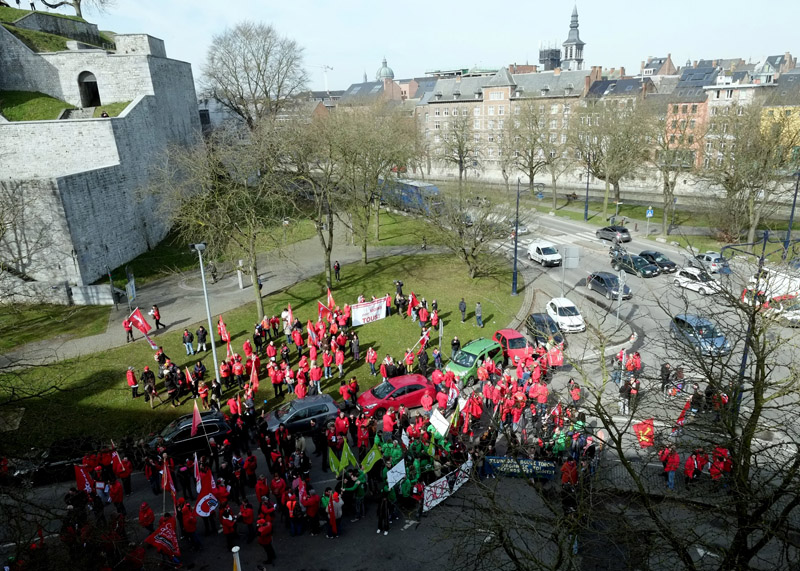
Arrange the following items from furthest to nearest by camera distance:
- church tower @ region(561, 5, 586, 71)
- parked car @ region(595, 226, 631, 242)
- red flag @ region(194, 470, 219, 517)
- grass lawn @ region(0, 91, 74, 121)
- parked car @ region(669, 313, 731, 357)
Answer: church tower @ region(561, 5, 586, 71), parked car @ region(595, 226, 631, 242), grass lawn @ region(0, 91, 74, 121), red flag @ region(194, 470, 219, 517), parked car @ region(669, 313, 731, 357)

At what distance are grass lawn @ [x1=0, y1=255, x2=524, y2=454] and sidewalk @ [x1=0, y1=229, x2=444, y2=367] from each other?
937mm

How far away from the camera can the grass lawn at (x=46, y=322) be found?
78.3 ft

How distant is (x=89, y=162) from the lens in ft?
116

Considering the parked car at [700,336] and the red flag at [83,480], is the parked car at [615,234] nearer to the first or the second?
the parked car at [700,336]

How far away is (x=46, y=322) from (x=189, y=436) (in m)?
15.1

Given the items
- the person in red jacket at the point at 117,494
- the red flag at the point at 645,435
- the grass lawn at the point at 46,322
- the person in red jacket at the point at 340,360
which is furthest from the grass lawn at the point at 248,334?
the red flag at the point at 645,435

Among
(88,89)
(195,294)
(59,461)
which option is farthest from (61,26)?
(59,461)

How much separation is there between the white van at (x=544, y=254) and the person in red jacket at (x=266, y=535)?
1043 inches

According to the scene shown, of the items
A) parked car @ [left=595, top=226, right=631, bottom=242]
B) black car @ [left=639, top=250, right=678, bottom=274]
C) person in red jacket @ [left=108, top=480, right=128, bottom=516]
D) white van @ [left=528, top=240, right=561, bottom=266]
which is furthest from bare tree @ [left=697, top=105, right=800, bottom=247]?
person in red jacket @ [left=108, top=480, right=128, bottom=516]

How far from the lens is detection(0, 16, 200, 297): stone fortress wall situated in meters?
28.7

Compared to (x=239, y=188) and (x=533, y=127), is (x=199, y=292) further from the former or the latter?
(x=533, y=127)

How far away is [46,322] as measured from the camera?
2614 cm

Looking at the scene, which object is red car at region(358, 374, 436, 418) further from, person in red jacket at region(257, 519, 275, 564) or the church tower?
the church tower

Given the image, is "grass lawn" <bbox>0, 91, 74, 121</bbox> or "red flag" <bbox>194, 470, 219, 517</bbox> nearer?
"red flag" <bbox>194, 470, 219, 517</bbox>
